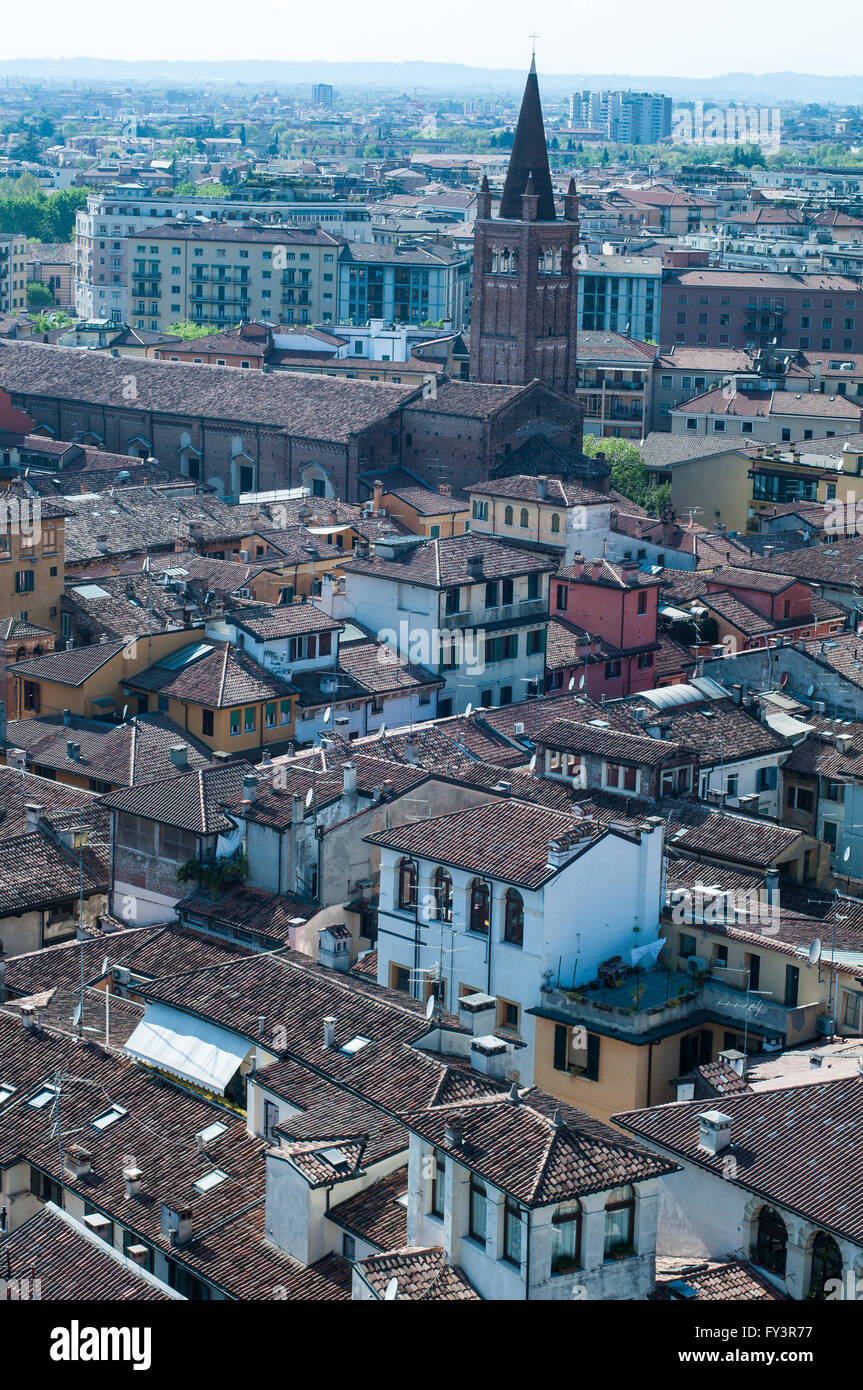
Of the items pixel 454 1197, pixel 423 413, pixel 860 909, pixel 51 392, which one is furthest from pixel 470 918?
pixel 51 392

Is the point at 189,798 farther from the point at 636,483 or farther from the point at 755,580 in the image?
the point at 636,483

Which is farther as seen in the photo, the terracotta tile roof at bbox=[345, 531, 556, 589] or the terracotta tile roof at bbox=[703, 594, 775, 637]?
the terracotta tile roof at bbox=[703, 594, 775, 637]

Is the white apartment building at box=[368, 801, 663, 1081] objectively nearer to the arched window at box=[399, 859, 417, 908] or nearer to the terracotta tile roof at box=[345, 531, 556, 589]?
the arched window at box=[399, 859, 417, 908]

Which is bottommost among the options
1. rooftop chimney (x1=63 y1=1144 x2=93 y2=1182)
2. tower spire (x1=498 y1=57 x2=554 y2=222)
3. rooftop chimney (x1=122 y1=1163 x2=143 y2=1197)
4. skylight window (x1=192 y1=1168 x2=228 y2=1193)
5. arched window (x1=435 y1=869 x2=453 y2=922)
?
rooftop chimney (x1=63 y1=1144 x2=93 y2=1182)

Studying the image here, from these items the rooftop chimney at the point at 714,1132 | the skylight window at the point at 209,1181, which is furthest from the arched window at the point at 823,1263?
the skylight window at the point at 209,1181

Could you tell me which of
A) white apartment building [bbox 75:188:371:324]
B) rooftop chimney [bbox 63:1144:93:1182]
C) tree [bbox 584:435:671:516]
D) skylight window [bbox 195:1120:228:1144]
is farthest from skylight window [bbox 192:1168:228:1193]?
white apartment building [bbox 75:188:371:324]

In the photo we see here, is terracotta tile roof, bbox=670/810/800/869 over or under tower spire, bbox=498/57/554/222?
under
